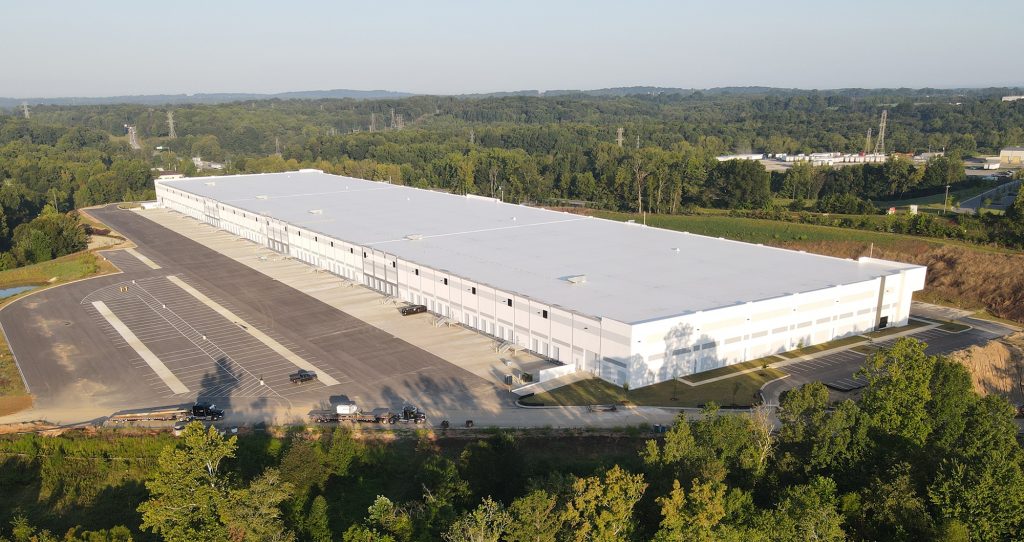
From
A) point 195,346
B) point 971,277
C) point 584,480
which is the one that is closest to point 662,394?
point 584,480

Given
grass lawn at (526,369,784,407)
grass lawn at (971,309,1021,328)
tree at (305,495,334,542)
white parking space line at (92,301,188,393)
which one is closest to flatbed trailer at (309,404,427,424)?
grass lawn at (526,369,784,407)

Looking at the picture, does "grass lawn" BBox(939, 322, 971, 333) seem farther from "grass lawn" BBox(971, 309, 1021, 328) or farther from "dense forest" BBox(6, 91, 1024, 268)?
"dense forest" BBox(6, 91, 1024, 268)

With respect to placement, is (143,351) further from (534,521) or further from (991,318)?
(991,318)

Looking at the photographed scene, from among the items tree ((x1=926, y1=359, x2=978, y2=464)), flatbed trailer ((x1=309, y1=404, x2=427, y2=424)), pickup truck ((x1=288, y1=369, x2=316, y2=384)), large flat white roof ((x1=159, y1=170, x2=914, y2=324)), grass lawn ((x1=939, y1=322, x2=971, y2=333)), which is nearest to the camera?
tree ((x1=926, y1=359, x2=978, y2=464))

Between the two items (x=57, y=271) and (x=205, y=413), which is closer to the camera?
(x=205, y=413)

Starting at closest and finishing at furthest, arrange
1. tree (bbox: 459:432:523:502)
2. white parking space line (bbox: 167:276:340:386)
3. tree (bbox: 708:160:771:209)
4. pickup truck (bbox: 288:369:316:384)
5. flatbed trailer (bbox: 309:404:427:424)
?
tree (bbox: 459:432:523:502), flatbed trailer (bbox: 309:404:427:424), pickup truck (bbox: 288:369:316:384), white parking space line (bbox: 167:276:340:386), tree (bbox: 708:160:771:209)

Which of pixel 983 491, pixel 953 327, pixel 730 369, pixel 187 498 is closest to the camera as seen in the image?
pixel 983 491

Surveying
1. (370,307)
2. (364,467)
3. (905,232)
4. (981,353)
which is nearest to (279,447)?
(364,467)
